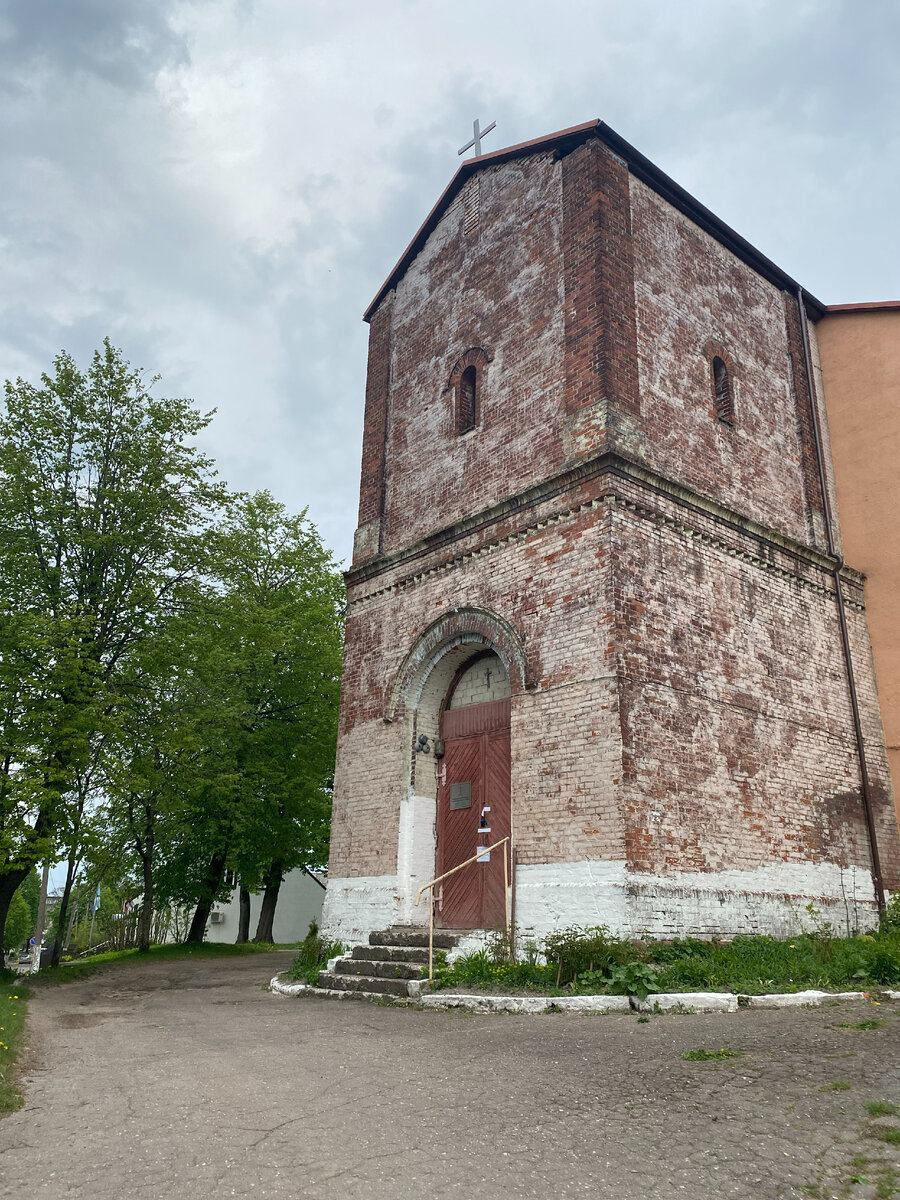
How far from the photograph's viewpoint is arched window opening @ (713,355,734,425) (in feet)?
42.7

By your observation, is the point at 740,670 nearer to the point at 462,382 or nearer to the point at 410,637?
the point at 410,637

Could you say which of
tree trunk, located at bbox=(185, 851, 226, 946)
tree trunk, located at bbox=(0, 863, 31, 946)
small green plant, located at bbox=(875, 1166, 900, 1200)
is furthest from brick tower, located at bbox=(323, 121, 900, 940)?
tree trunk, located at bbox=(185, 851, 226, 946)

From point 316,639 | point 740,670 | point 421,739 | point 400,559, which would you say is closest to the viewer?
point 740,670

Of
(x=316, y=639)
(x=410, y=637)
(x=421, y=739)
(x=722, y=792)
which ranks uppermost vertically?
(x=316, y=639)

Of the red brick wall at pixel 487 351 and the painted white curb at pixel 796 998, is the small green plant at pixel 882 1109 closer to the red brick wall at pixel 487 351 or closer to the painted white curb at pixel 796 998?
the painted white curb at pixel 796 998

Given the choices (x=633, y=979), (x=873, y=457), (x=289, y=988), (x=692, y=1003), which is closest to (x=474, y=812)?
(x=289, y=988)

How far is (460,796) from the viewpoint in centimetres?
1195

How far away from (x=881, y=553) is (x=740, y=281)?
502cm

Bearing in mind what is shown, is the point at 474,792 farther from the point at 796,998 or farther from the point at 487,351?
the point at 487,351

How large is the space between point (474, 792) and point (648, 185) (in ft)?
30.8

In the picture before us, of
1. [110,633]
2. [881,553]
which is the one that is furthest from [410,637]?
[881,553]

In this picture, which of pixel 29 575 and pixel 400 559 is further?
pixel 29 575

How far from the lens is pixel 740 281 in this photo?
1445 cm

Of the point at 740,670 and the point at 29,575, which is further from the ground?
the point at 29,575
